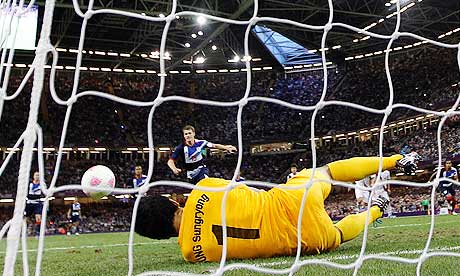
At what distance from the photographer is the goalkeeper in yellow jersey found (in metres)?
3.08

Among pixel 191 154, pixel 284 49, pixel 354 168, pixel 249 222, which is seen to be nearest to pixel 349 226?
pixel 354 168

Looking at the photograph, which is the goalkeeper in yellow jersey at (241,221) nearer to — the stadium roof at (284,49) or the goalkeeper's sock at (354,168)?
the goalkeeper's sock at (354,168)

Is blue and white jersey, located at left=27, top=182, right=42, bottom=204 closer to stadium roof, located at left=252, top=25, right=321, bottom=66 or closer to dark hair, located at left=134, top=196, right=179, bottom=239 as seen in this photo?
dark hair, located at left=134, top=196, right=179, bottom=239

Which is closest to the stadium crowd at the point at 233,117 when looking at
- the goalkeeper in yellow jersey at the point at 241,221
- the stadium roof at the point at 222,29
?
the stadium roof at the point at 222,29

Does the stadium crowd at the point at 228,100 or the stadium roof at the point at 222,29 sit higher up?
the stadium roof at the point at 222,29

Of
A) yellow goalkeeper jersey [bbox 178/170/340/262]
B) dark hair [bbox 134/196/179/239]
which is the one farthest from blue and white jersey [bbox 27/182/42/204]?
yellow goalkeeper jersey [bbox 178/170/340/262]

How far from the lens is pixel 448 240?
15.1 ft

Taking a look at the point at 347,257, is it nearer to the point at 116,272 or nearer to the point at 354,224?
the point at 354,224

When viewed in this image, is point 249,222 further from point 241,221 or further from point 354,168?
point 354,168

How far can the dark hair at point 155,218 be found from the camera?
317 cm

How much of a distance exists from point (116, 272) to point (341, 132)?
27033 mm

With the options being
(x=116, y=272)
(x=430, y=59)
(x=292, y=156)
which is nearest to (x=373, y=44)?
(x=430, y=59)

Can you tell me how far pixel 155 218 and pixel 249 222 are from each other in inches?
23.9

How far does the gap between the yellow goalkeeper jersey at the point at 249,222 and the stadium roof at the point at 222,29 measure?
15.9 m
